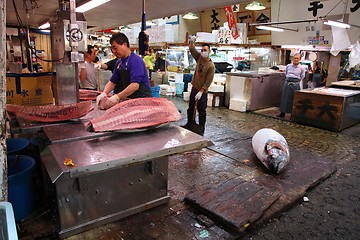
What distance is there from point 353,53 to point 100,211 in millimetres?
10658

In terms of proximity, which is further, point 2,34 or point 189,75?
point 189,75

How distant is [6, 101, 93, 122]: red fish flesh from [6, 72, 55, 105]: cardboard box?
0.89 meters

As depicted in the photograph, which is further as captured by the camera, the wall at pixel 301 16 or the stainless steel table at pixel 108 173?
the wall at pixel 301 16

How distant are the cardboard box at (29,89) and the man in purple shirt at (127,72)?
1.10m

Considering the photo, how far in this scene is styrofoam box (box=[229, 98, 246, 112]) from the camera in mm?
8984

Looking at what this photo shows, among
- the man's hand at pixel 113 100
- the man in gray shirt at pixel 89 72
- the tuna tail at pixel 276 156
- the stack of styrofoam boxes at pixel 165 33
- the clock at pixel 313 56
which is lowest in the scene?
the tuna tail at pixel 276 156

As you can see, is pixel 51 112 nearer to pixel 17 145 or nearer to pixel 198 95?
pixel 17 145

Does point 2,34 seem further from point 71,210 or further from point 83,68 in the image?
point 83,68

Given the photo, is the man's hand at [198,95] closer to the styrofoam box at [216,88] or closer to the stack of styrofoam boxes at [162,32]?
the styrofoam box at [216,88]

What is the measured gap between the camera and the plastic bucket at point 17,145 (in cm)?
321

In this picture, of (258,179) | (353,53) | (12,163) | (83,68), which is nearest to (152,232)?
(12,163)

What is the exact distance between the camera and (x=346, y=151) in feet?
18.5

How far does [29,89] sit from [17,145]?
3.30 ft

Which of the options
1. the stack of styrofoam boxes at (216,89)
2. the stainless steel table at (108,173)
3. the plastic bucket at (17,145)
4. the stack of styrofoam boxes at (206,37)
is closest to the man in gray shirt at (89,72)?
the plastic bucket at (17,145)
